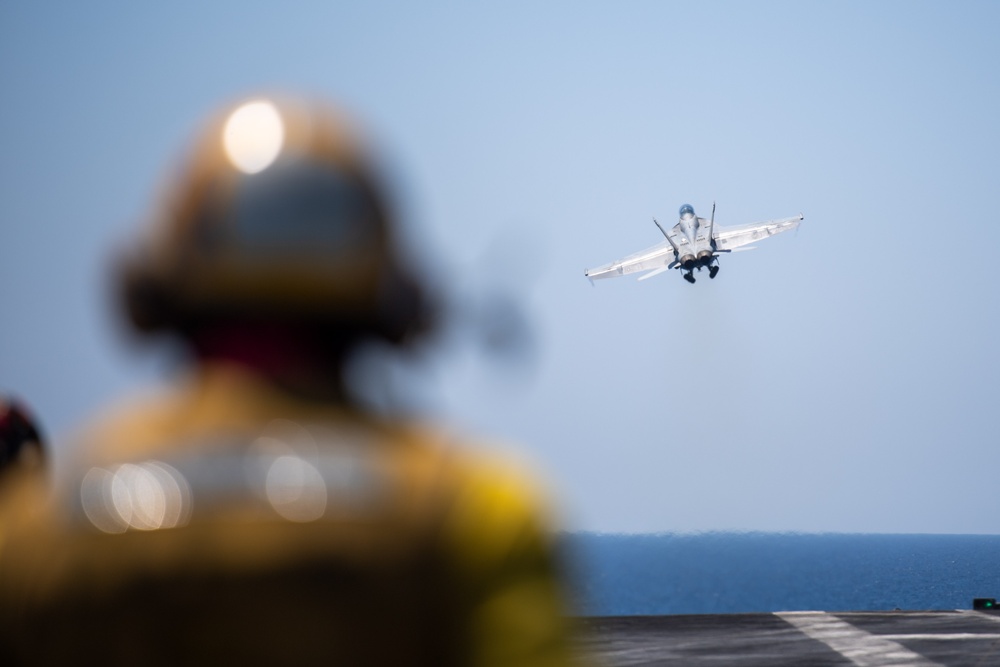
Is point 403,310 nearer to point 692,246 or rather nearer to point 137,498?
point 137,498

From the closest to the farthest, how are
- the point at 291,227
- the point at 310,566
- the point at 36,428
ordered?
the point at 310,566 < the point at 291,227 < the point at 36,428

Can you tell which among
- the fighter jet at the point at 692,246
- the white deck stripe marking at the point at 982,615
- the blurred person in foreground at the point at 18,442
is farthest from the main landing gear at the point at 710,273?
the blurred person in foreground at the point at 18,442

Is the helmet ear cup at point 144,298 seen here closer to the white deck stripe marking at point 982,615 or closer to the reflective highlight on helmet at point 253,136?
the reflective highlight on helmet at point 253,136

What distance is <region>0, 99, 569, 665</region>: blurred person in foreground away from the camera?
6.85 feet

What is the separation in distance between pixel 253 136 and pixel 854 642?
2380 cm

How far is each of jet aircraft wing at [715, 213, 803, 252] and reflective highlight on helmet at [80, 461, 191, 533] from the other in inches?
2333

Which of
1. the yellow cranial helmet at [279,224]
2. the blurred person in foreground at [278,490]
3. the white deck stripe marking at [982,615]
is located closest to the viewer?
the blurred person in foreground at [278,490]

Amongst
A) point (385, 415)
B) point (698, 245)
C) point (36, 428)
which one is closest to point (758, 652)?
point (36, 428)

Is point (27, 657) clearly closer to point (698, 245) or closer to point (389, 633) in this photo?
point (389, 633)

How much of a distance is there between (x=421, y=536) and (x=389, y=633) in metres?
0.17

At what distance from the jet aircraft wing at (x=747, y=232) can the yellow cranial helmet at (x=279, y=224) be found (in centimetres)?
5906

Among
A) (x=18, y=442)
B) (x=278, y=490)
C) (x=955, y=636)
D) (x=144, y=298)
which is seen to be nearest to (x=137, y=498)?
(x=278, y=490)

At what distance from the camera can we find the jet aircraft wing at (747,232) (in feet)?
200

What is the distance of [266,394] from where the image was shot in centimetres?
223
